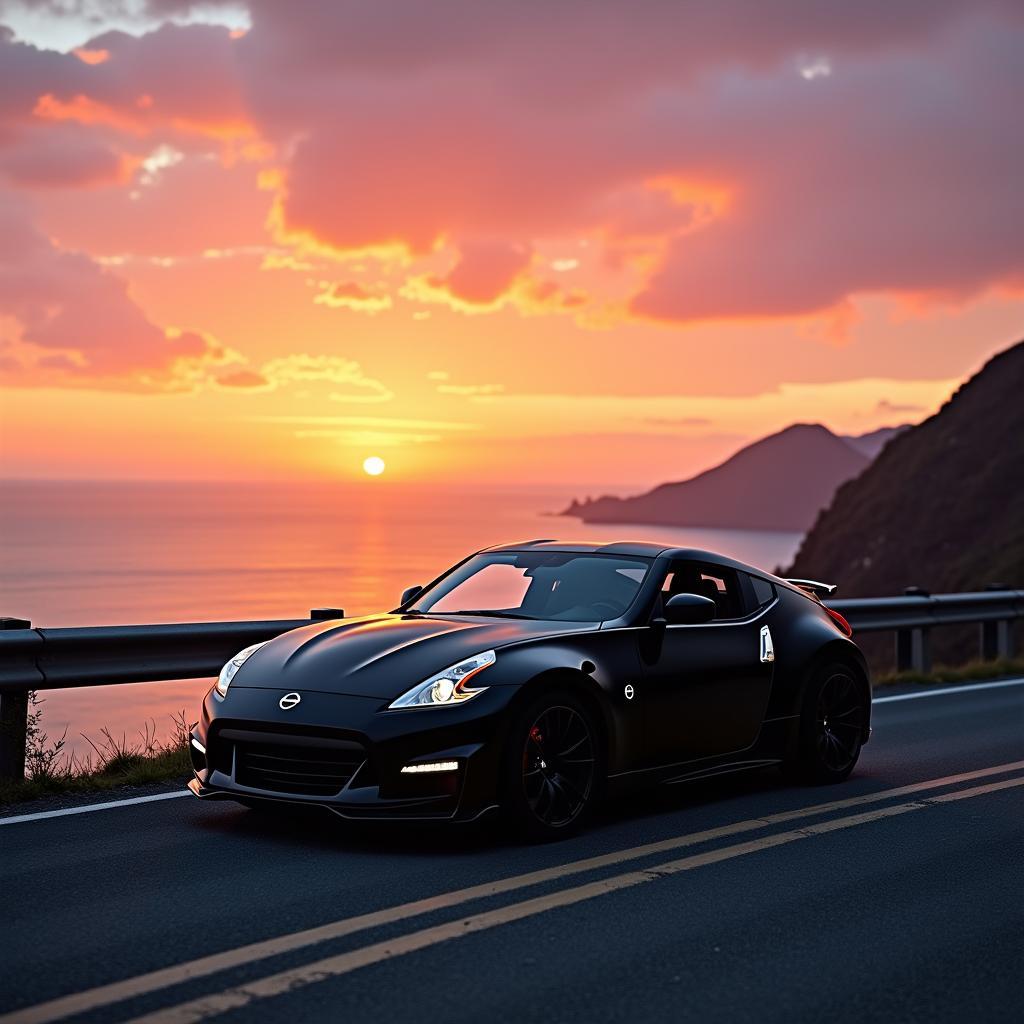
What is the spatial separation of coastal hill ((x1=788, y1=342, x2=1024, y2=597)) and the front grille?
6477cm

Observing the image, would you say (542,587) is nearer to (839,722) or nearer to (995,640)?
(839,722)

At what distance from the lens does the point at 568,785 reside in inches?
279

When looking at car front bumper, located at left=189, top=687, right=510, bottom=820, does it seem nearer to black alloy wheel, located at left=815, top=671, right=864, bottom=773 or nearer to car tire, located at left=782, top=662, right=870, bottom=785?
car tire, located at left=782, top=662, right=870, bottom=785

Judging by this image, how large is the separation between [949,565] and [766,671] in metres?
66.8

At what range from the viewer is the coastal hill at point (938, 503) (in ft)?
246

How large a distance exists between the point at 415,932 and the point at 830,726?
412 cm

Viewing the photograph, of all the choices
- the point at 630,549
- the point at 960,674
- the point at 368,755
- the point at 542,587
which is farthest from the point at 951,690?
the point at 368,755

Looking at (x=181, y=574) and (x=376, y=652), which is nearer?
(x=376, y=652)

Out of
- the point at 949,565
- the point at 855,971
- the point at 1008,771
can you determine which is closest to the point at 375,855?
the point at 855,971

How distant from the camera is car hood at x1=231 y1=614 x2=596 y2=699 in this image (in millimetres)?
6914

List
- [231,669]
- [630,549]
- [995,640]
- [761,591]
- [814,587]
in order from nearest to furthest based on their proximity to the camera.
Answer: [231,669] → [630,549] → [761,591] → [814,587] → [995,640]

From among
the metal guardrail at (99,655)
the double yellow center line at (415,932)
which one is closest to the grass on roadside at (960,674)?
the double yellow center line at (415,932)

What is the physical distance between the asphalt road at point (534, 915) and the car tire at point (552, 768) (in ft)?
0.58

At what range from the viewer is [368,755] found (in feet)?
21.7
